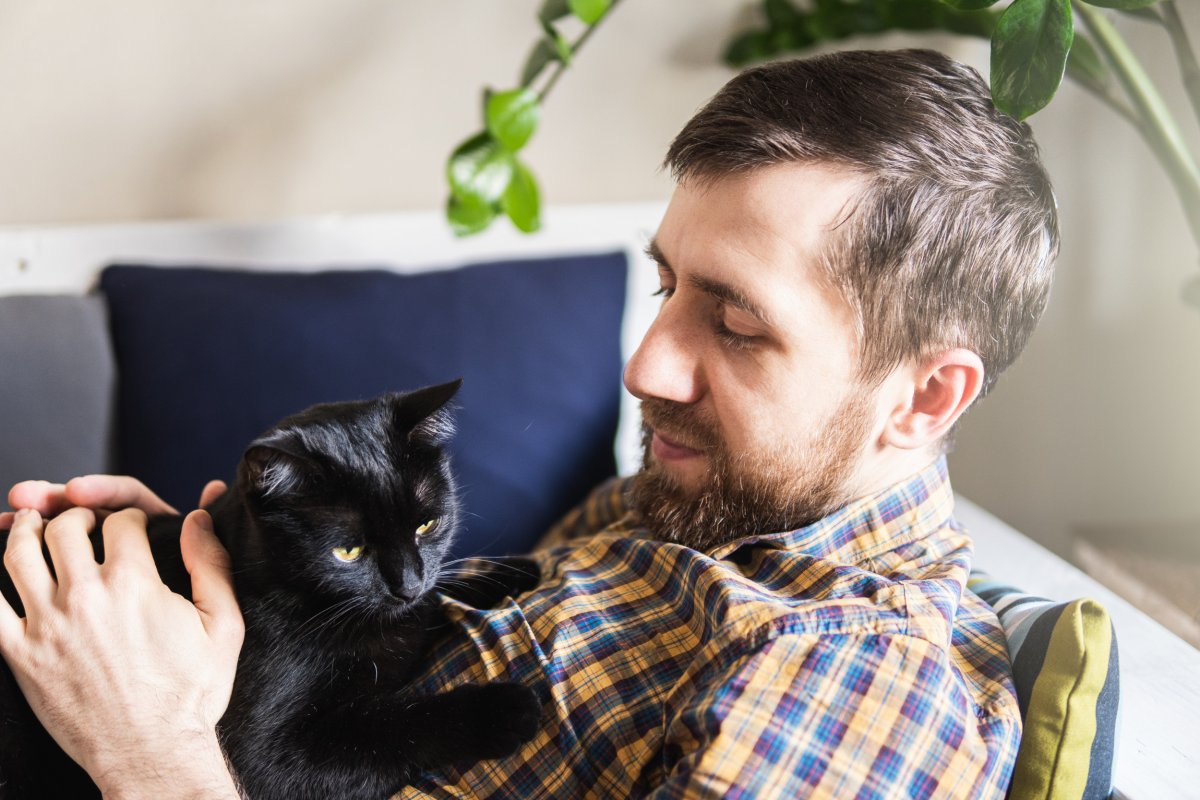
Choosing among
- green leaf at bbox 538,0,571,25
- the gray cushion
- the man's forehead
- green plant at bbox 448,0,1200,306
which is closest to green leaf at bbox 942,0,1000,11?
green plant at bbox 448,0,1200,306

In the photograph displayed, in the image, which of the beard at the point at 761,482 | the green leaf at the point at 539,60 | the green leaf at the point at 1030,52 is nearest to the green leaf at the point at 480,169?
the green leaf at the point at 539,60

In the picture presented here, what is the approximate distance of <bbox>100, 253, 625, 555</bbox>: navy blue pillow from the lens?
1.39 meters

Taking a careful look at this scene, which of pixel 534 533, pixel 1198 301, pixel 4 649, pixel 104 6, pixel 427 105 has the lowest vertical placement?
pixel 534 533

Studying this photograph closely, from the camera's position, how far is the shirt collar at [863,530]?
3.47ft

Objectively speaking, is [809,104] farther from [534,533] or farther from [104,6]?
[104,6]

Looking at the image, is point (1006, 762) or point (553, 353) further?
point (553, 353)

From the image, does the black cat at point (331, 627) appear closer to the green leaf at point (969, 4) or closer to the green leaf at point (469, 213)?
the green leaf at point (469, 213)

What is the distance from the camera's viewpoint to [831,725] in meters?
0.83

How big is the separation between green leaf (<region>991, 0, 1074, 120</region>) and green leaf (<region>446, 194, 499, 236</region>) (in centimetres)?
81

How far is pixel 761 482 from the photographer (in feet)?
3.56

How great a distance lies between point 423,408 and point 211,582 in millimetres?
277

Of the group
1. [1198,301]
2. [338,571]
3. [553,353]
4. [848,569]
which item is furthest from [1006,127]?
[338,571]

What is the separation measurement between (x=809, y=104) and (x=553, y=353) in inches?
25.7

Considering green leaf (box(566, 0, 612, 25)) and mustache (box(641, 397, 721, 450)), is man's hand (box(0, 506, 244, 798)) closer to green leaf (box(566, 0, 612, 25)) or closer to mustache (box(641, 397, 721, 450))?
mustache (box(641, 397, 721, 450))
